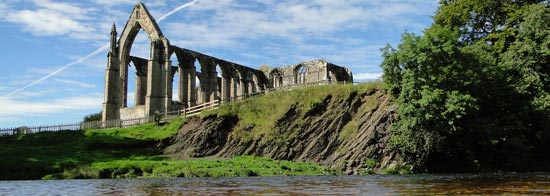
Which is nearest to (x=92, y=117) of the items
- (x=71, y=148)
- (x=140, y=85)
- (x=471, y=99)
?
(x=140, y=85)

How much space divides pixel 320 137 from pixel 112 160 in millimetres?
16483

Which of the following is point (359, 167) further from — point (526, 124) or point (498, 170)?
point (526, 124)

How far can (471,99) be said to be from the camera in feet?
115

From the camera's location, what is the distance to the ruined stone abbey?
64938mm

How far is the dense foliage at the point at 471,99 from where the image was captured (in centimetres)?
3622

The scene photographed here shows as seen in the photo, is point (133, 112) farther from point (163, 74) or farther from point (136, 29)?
point (136, 29)

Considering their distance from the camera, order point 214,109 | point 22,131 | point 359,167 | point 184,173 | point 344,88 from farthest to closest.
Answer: point 22,131
point 214,109
point 344,88
point 359,167
point 184,173

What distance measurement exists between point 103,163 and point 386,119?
2125 centimetres

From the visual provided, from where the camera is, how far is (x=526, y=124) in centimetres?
3916

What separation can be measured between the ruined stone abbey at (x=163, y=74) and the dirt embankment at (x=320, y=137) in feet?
28.3

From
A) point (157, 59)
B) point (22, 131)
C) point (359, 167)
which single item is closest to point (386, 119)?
point (359, 167)

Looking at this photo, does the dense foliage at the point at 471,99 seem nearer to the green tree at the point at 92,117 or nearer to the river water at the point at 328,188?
the river water at the point at 328,188

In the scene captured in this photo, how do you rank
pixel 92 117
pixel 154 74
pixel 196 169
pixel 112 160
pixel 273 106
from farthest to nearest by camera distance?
pixel 92 117
pixel 154 74
pixel 273 106
pixel 112 160
pixel 196 169

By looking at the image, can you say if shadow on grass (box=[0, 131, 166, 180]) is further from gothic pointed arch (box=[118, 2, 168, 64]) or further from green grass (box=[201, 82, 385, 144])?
gothic pointed arch (box=[118, 2, 168, 64])
